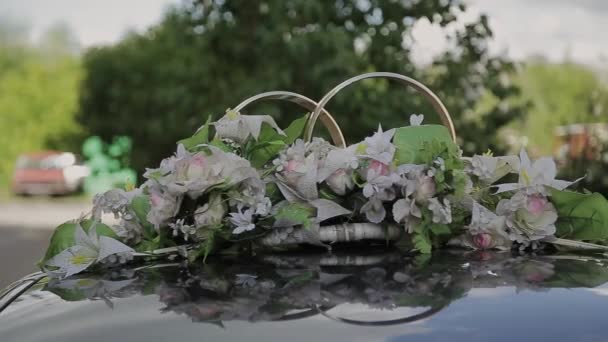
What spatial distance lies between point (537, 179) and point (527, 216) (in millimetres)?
90

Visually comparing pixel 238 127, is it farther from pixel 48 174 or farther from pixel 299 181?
pixel 48 174

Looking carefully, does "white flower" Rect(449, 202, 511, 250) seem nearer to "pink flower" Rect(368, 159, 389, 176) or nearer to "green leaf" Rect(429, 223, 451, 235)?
"green leaf" Rect(429, 223, 451, 235)

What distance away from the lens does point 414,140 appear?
1927 millimetres

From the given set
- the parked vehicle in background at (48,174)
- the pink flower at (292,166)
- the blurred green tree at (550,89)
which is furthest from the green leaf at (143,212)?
the blurred green tree at (550,89)

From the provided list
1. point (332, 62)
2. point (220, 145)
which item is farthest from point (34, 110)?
point (220, 145)

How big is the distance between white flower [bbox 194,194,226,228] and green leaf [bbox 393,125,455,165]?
0.38 meters

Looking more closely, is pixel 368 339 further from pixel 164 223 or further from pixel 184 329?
pixel 164 223

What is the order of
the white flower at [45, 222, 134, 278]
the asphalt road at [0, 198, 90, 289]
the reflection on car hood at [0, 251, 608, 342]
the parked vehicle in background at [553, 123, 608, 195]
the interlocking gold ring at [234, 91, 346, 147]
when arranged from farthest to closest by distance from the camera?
1. the asphalt road at [0, 198, 90, 289]
2. the parked vehicle in background at [553, 123, 608, 195]
3. the interlocking gold ring at [234, 91, 346, 147]
4. the white flower at [45, 222, 134, 278]
5. the reflection on car hood at [0, 251, 608, 342]

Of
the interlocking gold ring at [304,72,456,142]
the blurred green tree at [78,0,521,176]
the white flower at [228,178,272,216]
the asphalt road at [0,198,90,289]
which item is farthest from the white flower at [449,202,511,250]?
the blurred green tree at [78,0,521,176]

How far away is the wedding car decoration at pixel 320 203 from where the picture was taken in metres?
1.81

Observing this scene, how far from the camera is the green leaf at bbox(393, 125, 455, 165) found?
1881 millimetres

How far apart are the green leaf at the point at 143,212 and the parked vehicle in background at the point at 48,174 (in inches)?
1152

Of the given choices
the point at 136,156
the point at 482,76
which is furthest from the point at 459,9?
the point at 136,156

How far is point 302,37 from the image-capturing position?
24.5 ft
